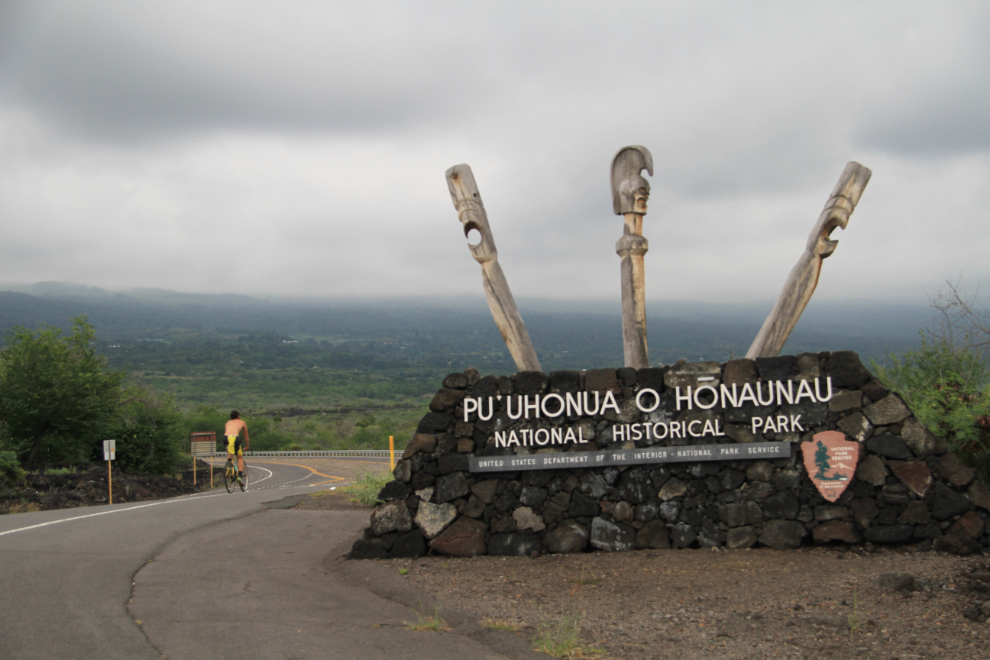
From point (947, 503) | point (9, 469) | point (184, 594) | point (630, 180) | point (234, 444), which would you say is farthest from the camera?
point (9, 469)

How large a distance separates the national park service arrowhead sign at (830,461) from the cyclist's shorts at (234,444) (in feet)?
28.4

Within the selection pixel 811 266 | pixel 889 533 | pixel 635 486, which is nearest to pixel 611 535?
pixel 635 486

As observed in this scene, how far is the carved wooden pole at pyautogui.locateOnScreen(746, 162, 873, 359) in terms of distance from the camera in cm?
804

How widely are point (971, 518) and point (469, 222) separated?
20.1ft

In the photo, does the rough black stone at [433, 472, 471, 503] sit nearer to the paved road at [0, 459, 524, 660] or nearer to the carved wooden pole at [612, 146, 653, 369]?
the paved road at [0, 459, 524, 660]

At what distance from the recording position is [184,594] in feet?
20.4

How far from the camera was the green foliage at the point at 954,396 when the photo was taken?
7867 millimetres

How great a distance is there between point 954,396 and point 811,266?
7.71 feet

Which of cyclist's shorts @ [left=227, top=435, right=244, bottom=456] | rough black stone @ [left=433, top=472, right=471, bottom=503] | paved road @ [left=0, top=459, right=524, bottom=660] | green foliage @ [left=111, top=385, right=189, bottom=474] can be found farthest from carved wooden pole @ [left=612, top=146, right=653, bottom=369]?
green foliage @ [left=111, top=385, right=189, bottom=474]

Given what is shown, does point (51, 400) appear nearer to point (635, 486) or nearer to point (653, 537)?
point (635, 486)

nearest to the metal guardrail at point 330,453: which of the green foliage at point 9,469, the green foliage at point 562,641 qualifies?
the green foliage at point 9,469

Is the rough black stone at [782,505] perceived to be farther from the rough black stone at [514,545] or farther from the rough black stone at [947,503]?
the rough black stone at [514,545]

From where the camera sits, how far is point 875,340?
53562 mm

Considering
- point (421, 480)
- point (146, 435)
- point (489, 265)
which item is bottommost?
point (146, 435)
